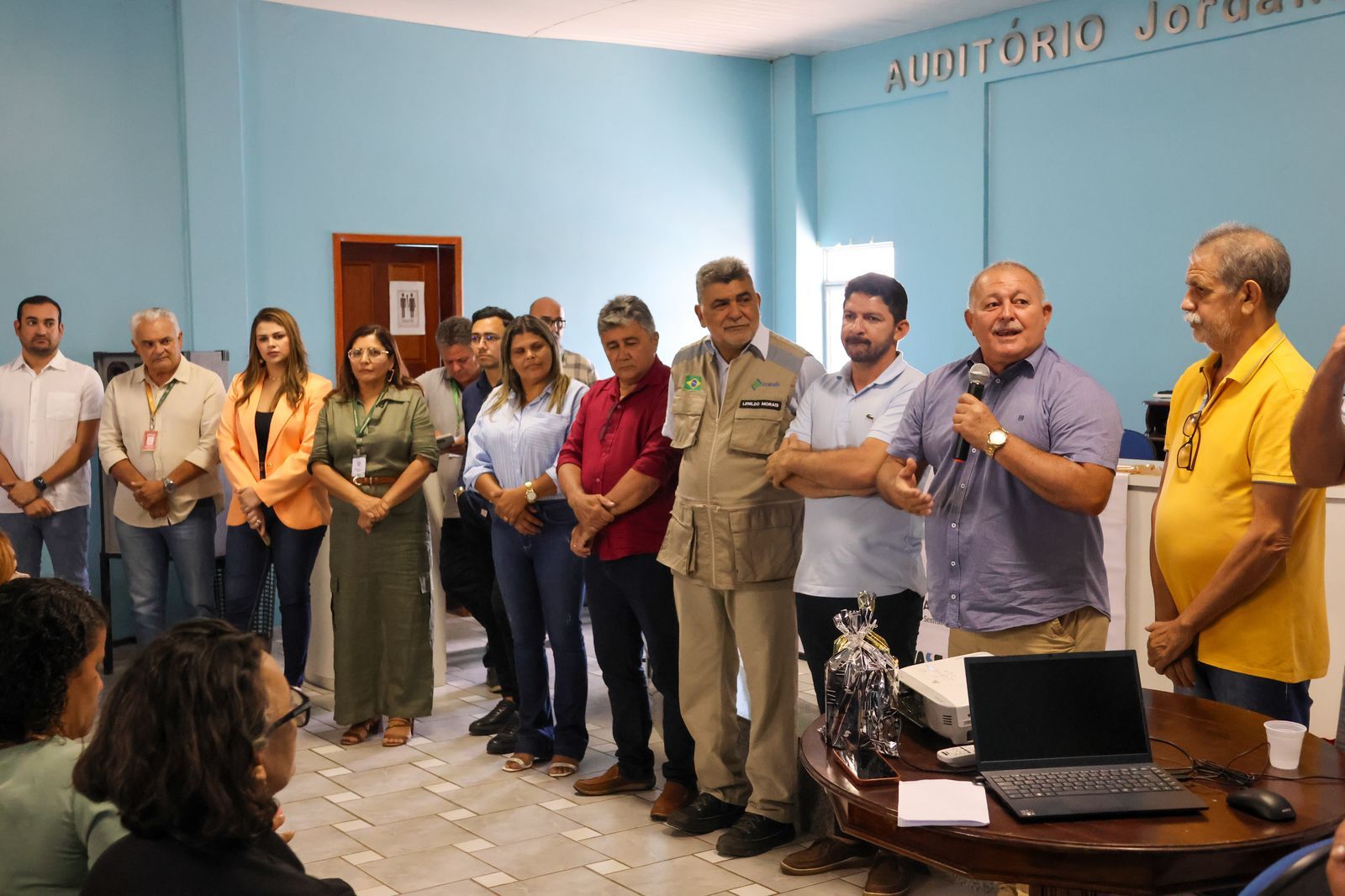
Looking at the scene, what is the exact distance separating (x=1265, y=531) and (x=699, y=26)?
6714mm

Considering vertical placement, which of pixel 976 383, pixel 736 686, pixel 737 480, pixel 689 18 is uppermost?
pixel 689 18

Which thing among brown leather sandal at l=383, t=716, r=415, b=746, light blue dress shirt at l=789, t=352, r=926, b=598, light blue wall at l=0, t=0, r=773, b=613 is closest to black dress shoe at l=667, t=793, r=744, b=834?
light blue dress shirt at l=789, t=352, r=926, b=598

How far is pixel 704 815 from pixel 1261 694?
1.86 meters

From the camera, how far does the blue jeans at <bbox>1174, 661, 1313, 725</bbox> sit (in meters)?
2.66

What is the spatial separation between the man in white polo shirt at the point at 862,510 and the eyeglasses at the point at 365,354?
2.05m

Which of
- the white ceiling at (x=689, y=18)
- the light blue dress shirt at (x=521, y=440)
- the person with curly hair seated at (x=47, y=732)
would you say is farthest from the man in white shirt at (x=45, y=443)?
the person with curly hair seated at (x=47, y=732)

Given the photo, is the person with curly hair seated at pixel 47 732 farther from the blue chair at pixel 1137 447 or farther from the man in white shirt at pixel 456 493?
the blue chair at pixel 1137 447

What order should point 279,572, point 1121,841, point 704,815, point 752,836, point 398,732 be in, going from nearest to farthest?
1. point 1121,841
2. point 752,836
3. point 704,815
4. point 398,732
5. point 279,572

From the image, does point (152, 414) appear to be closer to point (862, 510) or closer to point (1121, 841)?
point (862, 510)

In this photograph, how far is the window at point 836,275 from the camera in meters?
9.44

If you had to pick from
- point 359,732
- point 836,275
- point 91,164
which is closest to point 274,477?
Result: point 359,732

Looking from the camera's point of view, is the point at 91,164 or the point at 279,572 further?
the point at 91,164

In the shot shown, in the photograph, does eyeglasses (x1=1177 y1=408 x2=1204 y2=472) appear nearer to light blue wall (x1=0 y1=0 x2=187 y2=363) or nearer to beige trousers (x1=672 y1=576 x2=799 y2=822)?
beige trousers (x1=672 y1=576 x2=799 y2=822)

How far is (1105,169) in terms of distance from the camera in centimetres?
781
